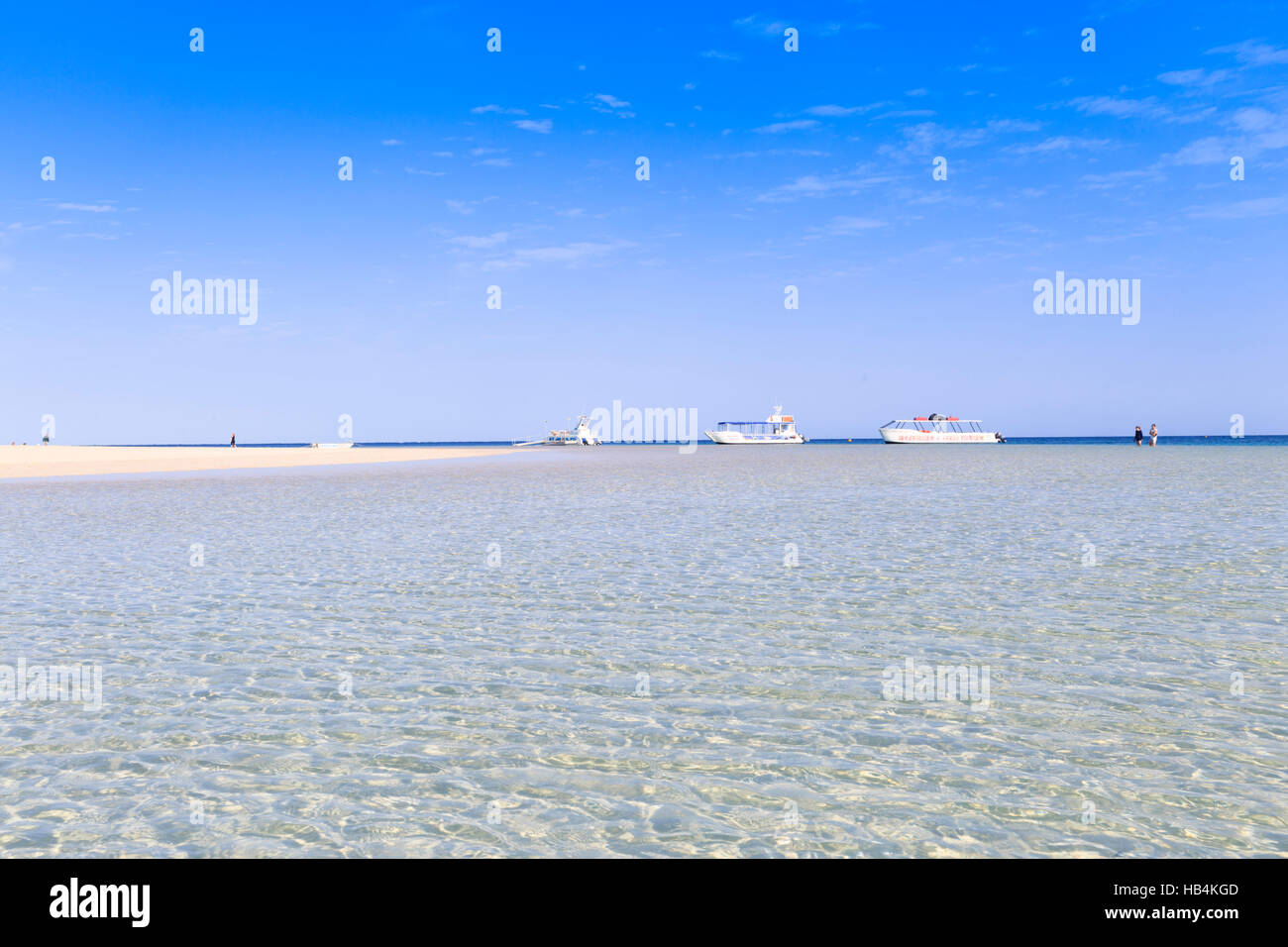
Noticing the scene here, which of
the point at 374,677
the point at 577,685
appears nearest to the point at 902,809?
the point at 577,685

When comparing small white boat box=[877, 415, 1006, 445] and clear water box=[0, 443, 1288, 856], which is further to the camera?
small white boat box=[877, 415, 1006, 445]

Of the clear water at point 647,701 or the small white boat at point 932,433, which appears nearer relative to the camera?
the clear water at point 647,701

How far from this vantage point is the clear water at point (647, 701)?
525cm

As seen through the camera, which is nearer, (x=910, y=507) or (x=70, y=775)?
(x=70, y=775)

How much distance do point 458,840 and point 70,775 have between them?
10.3ft

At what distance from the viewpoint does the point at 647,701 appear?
7770 millimetres

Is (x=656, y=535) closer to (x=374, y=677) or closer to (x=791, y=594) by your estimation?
(x=791, y=594)

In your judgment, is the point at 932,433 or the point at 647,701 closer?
the point at 647,701

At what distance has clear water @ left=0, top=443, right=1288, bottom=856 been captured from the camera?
5.25 meters

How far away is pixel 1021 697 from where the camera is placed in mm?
7785
